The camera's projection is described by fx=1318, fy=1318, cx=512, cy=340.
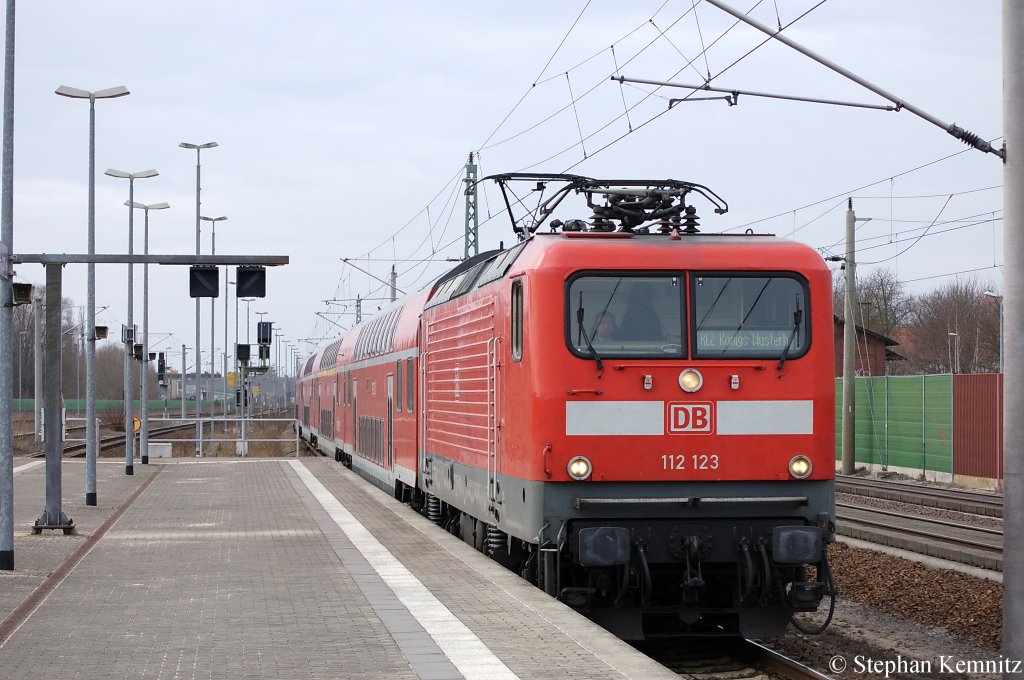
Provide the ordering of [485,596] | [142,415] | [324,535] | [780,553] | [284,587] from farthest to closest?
[142,415], [324,535], [284,587], [485,596], [780,553]

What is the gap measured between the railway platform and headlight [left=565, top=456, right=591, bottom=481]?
1.00 meters

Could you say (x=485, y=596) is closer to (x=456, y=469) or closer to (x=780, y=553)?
(x=780, y=553)

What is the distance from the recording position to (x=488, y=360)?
11508 mm

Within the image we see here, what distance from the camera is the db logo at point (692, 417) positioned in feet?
32.1

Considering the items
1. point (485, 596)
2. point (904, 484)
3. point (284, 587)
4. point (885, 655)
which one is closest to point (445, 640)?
point (485, 596)

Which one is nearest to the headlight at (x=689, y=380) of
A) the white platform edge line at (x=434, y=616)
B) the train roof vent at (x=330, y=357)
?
the white platform edge line at (x=434, y=616)

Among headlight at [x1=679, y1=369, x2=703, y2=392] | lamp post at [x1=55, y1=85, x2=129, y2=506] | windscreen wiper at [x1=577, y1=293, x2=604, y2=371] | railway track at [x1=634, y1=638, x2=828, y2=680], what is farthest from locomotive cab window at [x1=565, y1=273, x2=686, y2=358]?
lamp post at [x1=55, y1=85, x2=129, y2=506]

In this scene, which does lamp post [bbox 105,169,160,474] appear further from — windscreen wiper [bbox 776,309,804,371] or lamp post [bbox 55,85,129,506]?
windscreen wiper [bbox 776,309,804,371]

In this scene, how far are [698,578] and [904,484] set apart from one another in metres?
20.7

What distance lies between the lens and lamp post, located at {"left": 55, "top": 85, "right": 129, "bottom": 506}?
71.4 ft

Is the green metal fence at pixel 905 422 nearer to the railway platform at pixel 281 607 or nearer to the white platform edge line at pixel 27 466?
the railway platform at pixel 281 607

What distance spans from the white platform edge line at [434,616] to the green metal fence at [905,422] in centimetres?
1683

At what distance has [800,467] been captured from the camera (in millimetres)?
9805

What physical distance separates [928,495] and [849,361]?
8545 millimetres
